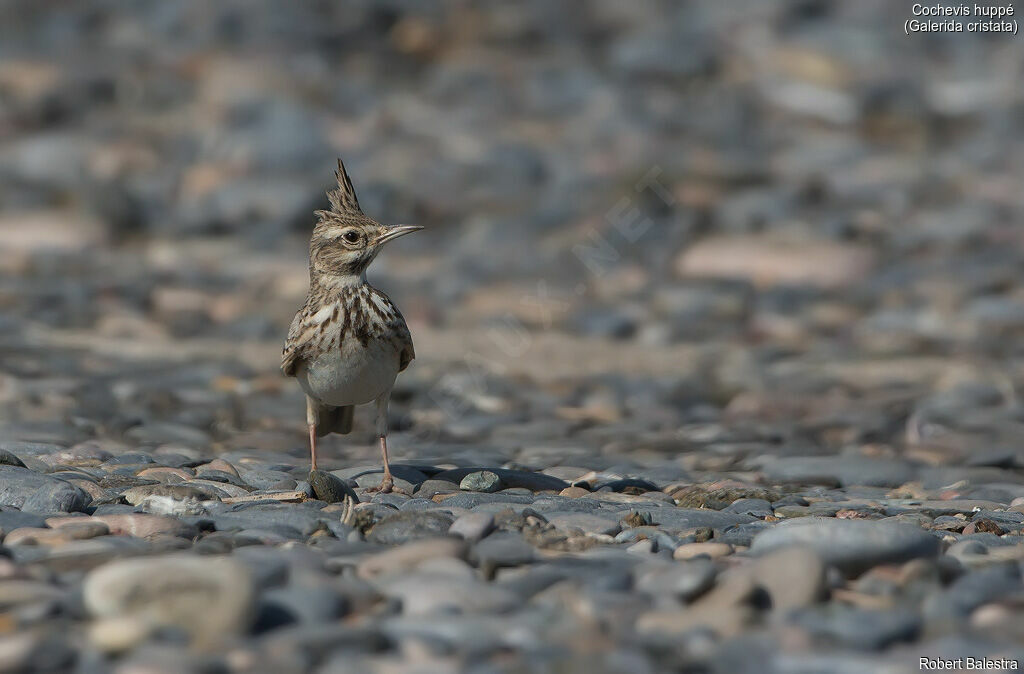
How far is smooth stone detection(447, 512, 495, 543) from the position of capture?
17.7 ft

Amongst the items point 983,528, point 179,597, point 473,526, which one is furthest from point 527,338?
point 179,597

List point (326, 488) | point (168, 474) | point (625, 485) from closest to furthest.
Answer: point (326, 488), point (168, 474), point (625, 485)

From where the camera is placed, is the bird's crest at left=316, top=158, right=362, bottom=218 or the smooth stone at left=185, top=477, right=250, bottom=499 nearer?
the smooth stone at left=185, top=477, right=250, bottom=499

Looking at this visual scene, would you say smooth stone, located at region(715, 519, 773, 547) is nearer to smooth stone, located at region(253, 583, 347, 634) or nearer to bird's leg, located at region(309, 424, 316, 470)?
smooth stone, located at region(253, 583, 347, 634)

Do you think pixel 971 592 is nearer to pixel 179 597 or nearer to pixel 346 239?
pixel 179 597

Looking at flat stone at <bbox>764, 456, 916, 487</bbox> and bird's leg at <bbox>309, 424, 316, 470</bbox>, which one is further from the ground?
bird's leg at <bbox>309, 424, 316, 470</bbox>

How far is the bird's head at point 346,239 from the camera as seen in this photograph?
746cm

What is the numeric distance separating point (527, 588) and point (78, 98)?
1433 centimetres

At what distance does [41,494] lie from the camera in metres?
5.97

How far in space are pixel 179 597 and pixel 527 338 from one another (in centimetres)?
831

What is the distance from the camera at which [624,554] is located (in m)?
5.36

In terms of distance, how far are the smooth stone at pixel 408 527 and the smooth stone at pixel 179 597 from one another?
122 cm

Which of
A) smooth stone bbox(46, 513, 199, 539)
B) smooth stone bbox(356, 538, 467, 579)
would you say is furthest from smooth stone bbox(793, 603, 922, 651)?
smooth stone bbox(46, 513, 199, 539)

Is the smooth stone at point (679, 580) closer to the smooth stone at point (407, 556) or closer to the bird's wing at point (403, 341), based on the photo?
the smooth stone at point (407, 556)
